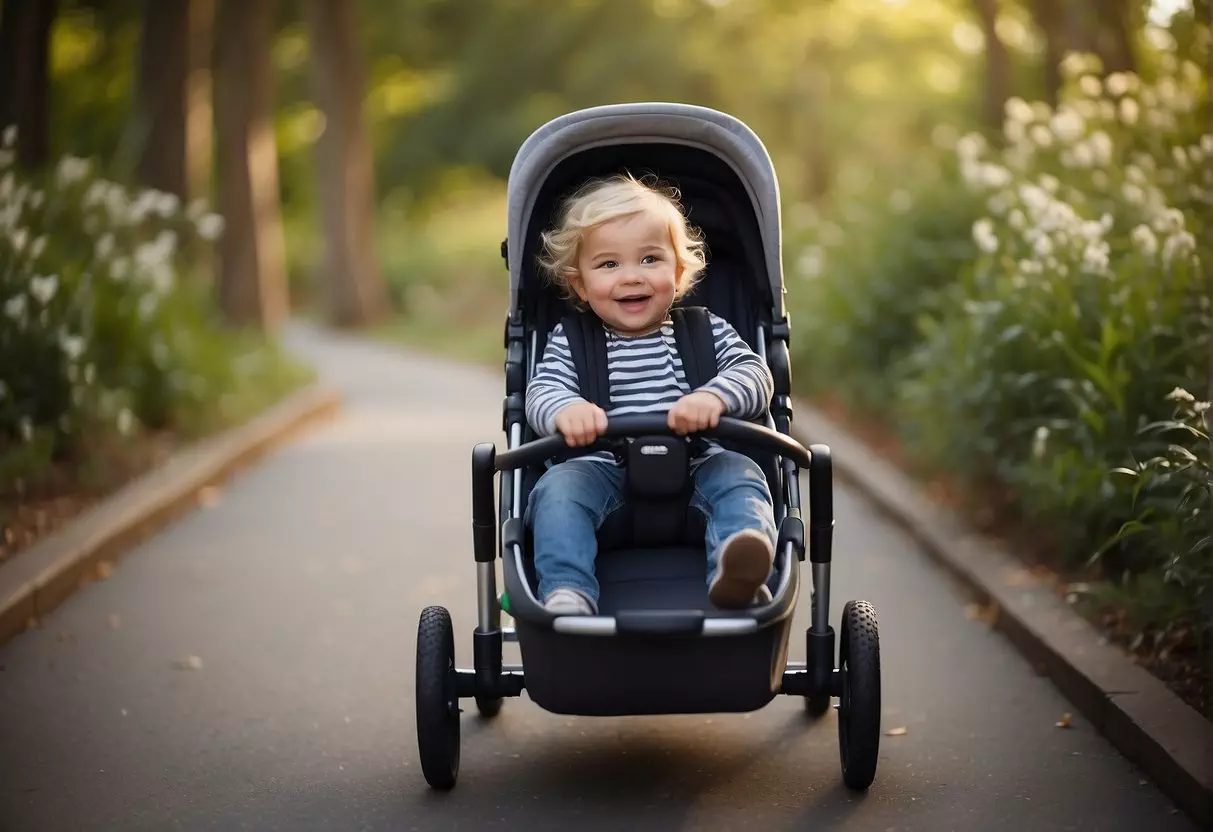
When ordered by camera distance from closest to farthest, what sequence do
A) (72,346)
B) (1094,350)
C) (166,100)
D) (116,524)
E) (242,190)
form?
(1094,350)
(116,524)
(72,346)
(166,100)
(242,190)

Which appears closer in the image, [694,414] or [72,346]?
[694,414]

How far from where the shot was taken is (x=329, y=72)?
30281 mm

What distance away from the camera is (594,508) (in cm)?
472

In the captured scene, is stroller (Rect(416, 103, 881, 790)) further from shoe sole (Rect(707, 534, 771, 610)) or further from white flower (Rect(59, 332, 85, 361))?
white flower (Rect(59, 332, 85, 361))

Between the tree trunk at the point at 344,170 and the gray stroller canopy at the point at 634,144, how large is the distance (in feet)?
83.6

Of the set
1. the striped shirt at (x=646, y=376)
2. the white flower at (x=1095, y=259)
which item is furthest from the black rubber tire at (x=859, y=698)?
the white flower at (x=1095, y=259)

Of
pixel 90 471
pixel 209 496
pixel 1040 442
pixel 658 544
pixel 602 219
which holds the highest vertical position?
pixel 602 219

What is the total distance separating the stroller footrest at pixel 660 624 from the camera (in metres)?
4.20

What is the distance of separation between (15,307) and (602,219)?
4588 mm

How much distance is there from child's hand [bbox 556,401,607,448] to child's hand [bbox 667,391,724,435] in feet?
0.67

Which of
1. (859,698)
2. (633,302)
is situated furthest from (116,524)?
(859,698)

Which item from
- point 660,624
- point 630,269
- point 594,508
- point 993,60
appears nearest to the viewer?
point 660,624

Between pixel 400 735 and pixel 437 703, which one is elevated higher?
pixel 437 703

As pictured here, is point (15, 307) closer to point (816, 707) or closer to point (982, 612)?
point (816, 707)
